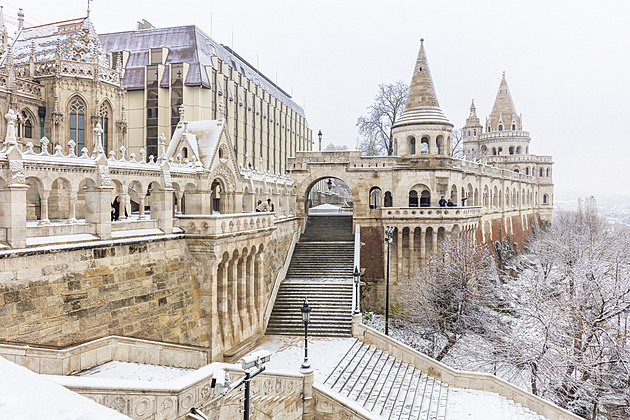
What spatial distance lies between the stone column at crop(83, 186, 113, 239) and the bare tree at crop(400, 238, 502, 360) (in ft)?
55.9

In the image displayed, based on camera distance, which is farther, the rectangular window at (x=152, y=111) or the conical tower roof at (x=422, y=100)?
the rectangular window at (x=152, y=111)

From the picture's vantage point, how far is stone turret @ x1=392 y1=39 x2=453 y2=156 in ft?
101

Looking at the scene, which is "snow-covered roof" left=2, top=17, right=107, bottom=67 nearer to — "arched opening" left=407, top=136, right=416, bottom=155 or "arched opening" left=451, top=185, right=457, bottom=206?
"arched opening" left=407, top=136, right=416, bottom=155

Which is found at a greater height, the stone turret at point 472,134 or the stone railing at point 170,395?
the stone turret at point 472,134

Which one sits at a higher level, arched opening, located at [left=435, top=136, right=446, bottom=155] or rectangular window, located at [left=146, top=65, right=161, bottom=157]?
rectangular window, located at [left=146, top=65, right=161, bottom=157]

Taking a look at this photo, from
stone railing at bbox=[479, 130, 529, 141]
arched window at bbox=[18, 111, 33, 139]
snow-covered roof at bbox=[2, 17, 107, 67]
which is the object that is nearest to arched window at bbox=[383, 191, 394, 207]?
snow-covered roof at bbox=[2, 17, 107, 67]

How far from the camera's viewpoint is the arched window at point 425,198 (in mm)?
30797

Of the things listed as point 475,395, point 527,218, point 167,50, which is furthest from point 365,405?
point 527,218

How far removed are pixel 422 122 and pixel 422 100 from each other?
1861mm

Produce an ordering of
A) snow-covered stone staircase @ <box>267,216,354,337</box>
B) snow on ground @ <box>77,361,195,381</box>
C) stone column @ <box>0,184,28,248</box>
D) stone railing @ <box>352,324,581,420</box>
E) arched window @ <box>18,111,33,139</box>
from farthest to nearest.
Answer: snow-covered stone staircase @ <box>267,216,354,337</box>, arched window @ <box>18,111,33,139</box>, stone railing @ <box>352,324,581,420</box>, snow on ground @ <box>77,361,195,381</box>, stone column @ <box>0,184,28,248</box>

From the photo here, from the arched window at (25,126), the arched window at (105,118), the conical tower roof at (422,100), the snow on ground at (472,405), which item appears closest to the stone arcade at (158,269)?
the arched window at (25,126)

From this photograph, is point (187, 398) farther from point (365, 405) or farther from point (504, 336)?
point (504, 336)

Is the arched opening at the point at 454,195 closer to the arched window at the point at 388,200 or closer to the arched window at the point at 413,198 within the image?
the arched window at the point at 413,198

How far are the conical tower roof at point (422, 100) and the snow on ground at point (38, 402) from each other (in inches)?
1121
